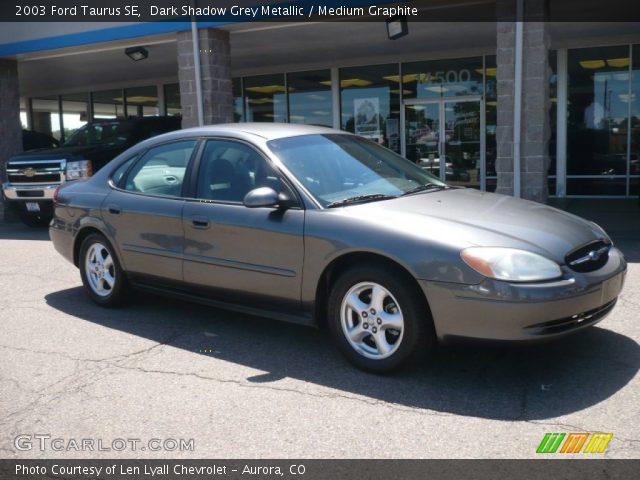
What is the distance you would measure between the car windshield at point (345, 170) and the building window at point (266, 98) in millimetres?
13377

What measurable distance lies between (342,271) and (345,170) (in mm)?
894

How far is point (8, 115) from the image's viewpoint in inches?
556

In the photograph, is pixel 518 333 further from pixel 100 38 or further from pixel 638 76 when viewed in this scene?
pixel 638 76

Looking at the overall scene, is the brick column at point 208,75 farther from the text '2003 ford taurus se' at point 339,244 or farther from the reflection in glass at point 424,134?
the reflection in glass at point 424,134

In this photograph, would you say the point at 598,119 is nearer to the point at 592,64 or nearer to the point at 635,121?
the point at 635,121

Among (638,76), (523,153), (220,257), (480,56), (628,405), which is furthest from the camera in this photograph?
(480,56)

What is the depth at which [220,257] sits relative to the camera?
505 centimetres

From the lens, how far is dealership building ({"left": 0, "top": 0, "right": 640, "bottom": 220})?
8.96 m

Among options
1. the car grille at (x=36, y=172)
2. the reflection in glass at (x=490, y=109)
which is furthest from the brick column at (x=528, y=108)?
the car grille at (x=36, y=172)

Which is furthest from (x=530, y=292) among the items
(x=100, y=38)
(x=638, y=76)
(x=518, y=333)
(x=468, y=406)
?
(x=638, y=76)

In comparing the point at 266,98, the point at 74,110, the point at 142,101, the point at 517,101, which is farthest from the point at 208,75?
the point at 74,110

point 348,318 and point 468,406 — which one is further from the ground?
point 348,318

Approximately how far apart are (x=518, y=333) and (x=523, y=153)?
18.4ft

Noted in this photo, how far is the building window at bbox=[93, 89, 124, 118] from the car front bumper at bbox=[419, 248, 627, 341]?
19.8m
